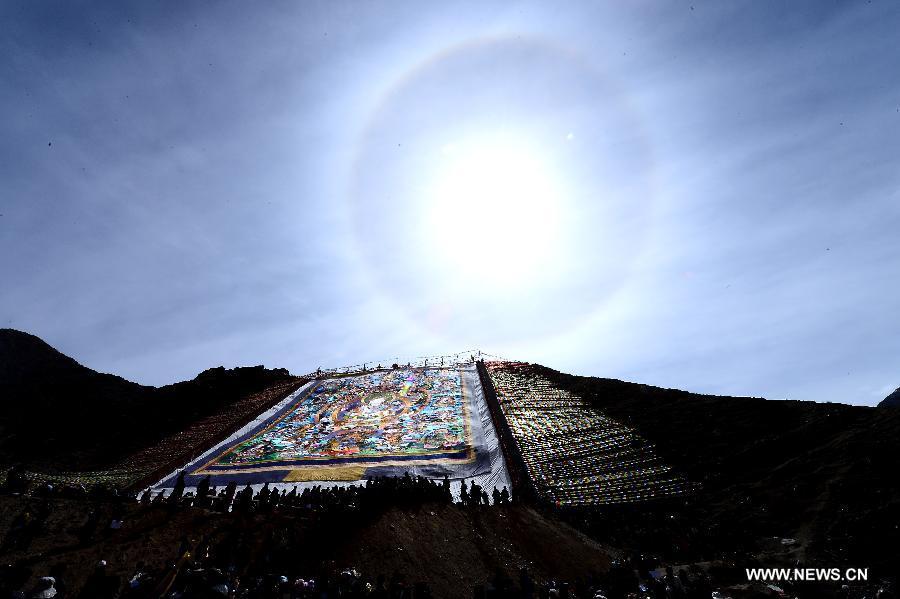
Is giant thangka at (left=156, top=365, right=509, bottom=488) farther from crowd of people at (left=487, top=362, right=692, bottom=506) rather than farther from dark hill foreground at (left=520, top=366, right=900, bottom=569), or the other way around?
dark hill foreground at (left=520, top=366, right=900, bottom=569)

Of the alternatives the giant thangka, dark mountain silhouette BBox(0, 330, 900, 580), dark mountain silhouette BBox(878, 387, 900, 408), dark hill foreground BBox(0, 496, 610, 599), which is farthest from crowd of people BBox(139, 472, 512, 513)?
dark mountain silhouette BBox(878, 387, 900, 408)

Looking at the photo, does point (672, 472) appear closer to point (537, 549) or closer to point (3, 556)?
point (537, 549)

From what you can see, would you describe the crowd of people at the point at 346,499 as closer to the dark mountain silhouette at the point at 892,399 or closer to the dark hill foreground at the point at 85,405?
the dark hill foreground at the point at 85,405

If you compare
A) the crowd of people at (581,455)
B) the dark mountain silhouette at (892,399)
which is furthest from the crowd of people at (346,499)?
the dark mountain silhouette at (892,399)

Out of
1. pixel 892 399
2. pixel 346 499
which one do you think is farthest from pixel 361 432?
pixel 892 399

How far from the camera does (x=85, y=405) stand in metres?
29.2

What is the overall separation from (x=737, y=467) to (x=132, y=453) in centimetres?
2766

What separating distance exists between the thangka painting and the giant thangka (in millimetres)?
48

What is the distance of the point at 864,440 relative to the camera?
13102 millimetres

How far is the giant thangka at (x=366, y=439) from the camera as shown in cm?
1828

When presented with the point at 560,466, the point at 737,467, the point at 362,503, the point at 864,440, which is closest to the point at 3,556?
the point at 362,503

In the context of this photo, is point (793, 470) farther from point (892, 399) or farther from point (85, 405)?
point (85, 405)

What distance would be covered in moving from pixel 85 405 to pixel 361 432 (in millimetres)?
21155

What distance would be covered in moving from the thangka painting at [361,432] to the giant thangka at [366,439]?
0.05 meters
